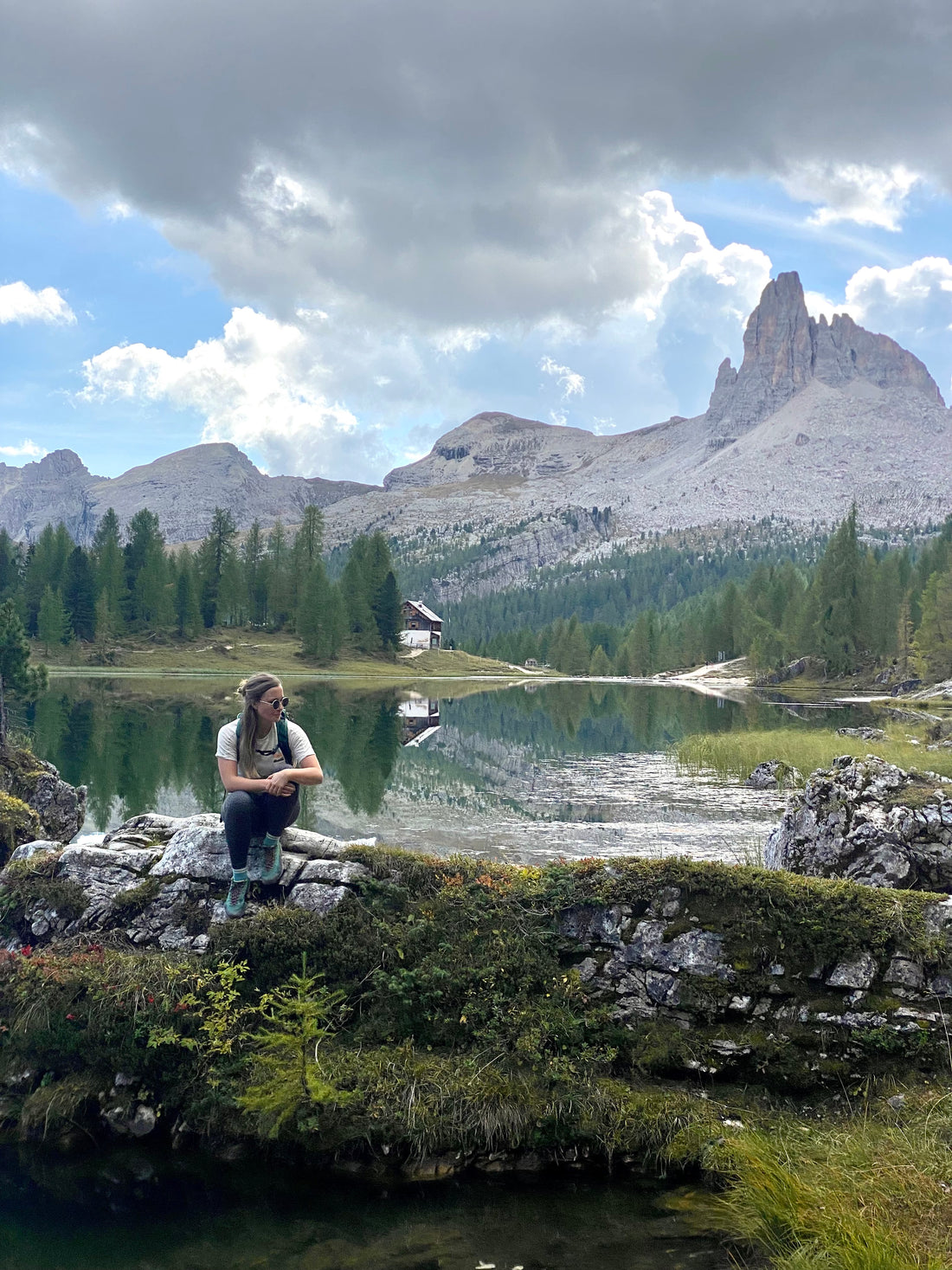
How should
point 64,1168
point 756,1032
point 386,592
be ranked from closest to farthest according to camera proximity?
point 64,1168 → point 756,1032 → point 386,592

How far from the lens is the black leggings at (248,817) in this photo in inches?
361

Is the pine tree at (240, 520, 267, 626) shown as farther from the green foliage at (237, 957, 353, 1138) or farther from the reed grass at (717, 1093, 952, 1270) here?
the reed grass at (717, 1093, 952, 1270)

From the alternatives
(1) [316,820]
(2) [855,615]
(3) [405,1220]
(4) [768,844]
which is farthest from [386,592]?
(3) [405,1220]

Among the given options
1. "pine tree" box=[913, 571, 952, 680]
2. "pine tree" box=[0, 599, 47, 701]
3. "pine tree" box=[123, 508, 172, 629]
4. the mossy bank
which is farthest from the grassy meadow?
the mossy bank

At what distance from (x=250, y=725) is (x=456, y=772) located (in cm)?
2311

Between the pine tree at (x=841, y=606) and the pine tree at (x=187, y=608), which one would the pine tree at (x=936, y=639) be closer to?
the pine tree at (x=841, y=606)

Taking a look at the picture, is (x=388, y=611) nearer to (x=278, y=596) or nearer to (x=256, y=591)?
(x=278, y=596)

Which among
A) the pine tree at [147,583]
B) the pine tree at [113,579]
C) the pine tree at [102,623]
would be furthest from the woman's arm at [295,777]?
the pine tree at [147,583]

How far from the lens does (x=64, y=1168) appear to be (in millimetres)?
7289

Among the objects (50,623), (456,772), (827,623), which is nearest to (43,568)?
(50,623)

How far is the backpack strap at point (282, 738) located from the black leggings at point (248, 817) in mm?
409

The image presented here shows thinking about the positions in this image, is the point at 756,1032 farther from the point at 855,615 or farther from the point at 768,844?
the point at 855,615

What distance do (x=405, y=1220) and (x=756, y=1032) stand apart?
3807mm

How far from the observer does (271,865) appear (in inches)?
375
